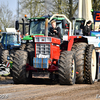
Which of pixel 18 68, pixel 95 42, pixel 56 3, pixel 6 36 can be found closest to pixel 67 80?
pixel 18 68

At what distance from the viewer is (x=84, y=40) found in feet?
35.1

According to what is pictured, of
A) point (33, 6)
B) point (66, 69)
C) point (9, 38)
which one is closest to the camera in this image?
point (66, 69)

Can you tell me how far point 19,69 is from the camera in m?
9.27

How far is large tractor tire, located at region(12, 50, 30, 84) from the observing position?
927 cm

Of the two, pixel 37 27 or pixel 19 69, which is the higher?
pixel 37 27

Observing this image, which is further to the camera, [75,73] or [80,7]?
[80,7]

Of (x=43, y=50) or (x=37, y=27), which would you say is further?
(x=37, y=27)

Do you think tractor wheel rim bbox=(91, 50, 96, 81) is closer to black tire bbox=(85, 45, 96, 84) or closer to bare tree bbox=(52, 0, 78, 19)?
black tire bbox=(85, 45, 96, 84)

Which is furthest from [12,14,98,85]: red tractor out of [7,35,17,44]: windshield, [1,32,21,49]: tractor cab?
[7,35,17,44]: windshield

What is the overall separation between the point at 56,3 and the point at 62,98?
27221mm

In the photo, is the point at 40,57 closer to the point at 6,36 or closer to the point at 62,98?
the point at 62,98

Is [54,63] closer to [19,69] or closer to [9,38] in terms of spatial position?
[19,69]

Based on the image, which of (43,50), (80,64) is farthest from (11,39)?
(80,64)

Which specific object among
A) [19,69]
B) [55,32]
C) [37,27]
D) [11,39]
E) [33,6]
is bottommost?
[19,69]
